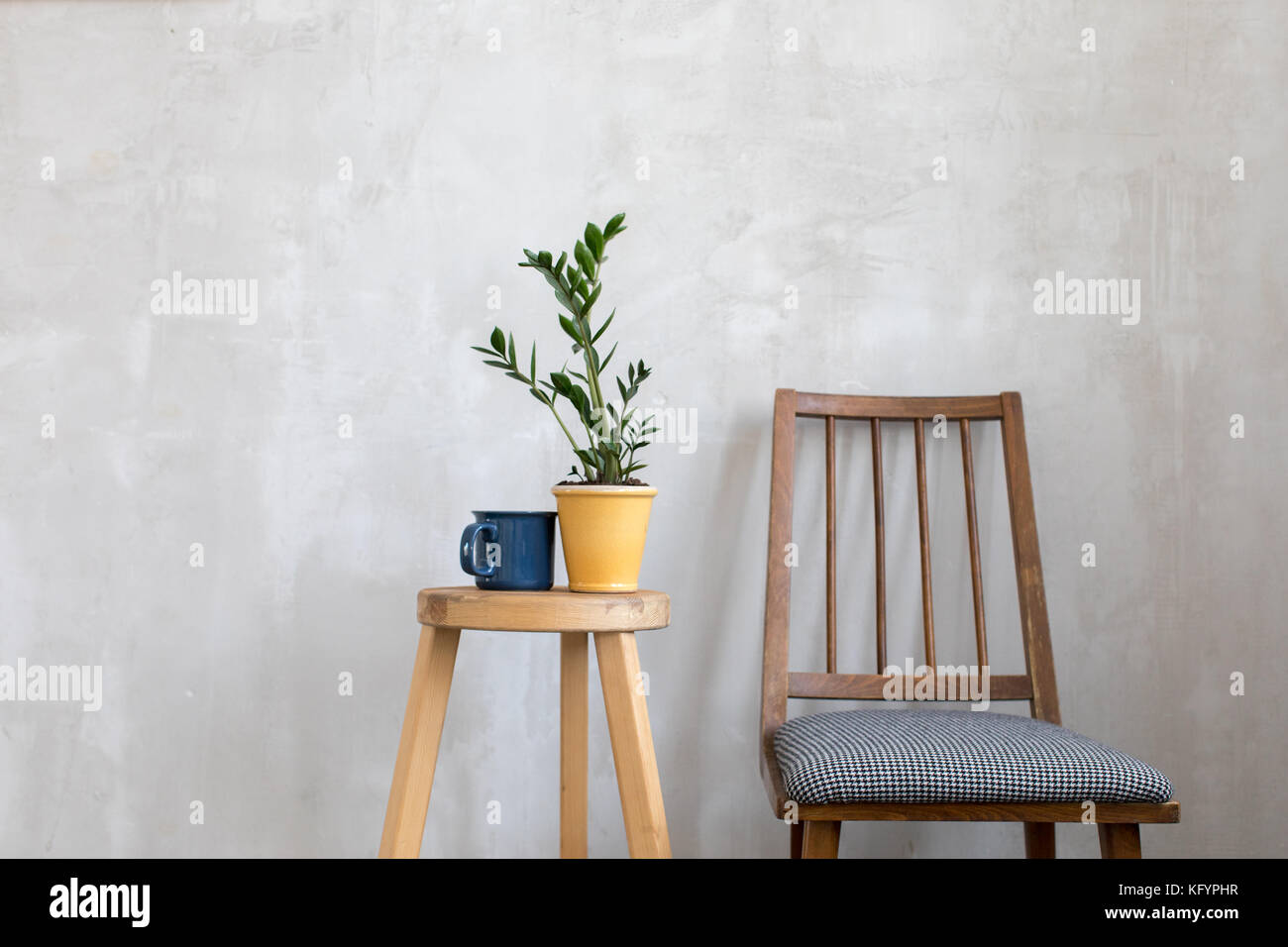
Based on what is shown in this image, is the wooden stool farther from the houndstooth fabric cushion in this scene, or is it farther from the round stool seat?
the houndstooth fabric cushion

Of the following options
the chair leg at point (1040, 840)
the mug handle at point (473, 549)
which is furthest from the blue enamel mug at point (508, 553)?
the chair leg at point (1040, 840)

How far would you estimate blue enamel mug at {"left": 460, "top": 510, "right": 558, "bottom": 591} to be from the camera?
102 cm

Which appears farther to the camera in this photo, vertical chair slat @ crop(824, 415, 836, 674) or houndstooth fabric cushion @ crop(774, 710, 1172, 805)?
vertical chair slat @ crop(824, 415, 836, 674)

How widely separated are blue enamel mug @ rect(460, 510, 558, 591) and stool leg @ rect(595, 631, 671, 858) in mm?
89

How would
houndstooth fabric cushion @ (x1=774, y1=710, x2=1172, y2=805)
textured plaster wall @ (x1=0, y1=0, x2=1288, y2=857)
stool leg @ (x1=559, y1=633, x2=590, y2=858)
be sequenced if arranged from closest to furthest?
1. houndstooth fabric cushion @ (x1=774, y1=710, x2=1172, y2=805)
2. stool leg @ (x1=559, y1=633, x2=590, y2=858)
3. textured plaster wall @ (x1=0, y1=0, x2=1288, y2=857)

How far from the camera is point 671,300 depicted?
137 centimetres

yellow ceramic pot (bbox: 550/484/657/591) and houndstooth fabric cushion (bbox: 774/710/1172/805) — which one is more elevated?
yellow ceramic pot (bbox: 550/484/657/591)

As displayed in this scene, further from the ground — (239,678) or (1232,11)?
(1232,11)

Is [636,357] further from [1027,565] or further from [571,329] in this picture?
[1027,565]

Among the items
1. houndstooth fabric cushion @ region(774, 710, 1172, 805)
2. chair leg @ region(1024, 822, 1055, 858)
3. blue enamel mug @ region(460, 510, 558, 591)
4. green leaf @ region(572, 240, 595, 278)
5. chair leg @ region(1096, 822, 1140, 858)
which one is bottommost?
chair leg @ region(1024, 822, 1055, 858)

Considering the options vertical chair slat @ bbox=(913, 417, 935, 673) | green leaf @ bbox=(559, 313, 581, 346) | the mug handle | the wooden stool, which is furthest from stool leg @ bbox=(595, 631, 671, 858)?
vertical chair slat @ bbox=(913, 417, 935, 673)

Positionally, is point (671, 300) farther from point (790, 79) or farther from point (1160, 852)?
point (1160, 852)

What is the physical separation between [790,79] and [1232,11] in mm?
602
